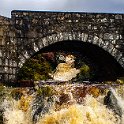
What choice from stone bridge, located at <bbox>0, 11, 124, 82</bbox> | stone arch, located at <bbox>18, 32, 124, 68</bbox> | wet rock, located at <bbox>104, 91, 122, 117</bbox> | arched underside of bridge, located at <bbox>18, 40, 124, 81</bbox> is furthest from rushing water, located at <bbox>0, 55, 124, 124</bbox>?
arched underside of bridge, located at <bbox>18, 40, 124, 81</bbox>

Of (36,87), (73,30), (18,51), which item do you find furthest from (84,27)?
(36,87)

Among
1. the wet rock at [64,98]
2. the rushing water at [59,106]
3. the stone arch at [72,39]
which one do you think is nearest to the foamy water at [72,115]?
the rushing water at [59,106]

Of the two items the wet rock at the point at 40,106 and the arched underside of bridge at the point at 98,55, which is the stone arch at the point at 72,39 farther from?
the wet rock at the point at 40,106

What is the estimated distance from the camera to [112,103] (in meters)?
18.6

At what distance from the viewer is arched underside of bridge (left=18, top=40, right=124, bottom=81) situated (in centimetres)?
2238

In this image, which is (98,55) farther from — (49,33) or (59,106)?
(59,106)

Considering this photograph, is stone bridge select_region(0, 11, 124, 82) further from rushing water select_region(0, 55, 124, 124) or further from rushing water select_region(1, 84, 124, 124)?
rushing water select_region(1, 84, 124, 124)

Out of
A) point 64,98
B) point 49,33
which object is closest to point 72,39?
point 49,33

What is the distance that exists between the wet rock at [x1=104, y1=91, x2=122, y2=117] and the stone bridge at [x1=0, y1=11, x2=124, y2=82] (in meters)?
3.71

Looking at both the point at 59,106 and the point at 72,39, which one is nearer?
the point at 59,106

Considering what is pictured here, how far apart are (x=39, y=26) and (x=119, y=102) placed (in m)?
4.62

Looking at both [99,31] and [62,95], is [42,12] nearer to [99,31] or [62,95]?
[99,31]

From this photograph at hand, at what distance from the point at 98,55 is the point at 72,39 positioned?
7.71ft

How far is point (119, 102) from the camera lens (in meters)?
18.8
